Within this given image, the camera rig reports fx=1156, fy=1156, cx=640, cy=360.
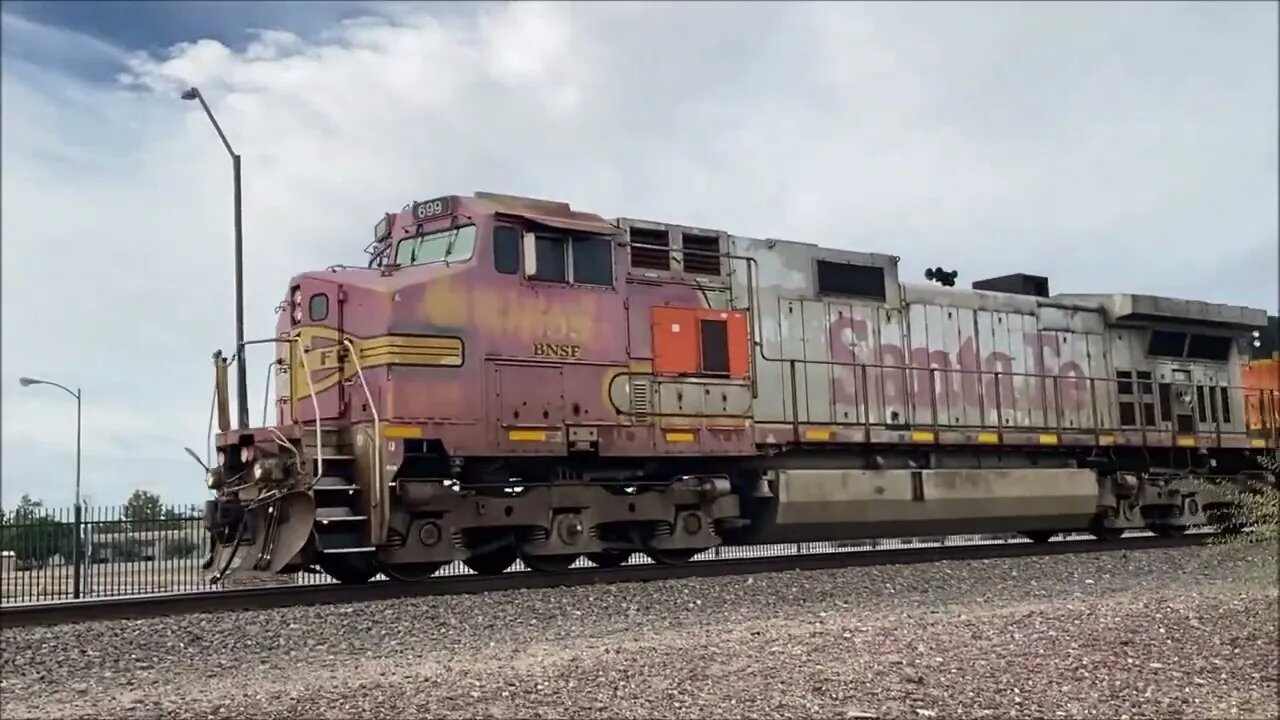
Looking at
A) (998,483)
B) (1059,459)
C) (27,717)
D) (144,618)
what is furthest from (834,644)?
(1059,459)

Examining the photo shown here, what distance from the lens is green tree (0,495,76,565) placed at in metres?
14.2

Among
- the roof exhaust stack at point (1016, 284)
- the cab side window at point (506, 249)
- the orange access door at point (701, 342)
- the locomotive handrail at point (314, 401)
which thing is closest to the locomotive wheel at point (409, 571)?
the locomotive handrail at point (314, 401)

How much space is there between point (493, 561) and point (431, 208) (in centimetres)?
353

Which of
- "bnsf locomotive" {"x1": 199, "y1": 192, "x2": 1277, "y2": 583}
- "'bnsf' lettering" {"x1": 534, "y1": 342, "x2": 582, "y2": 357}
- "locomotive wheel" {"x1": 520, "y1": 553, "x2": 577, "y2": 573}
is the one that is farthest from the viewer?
"'bnsf' lettering" {"x1": 534, "y1": 342, "x2": 582, "y2": 357}

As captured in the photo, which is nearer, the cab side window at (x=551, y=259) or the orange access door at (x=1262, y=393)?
the cab side window at (x=551, y=259)

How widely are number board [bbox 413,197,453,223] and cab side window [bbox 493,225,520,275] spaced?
0.59 metres

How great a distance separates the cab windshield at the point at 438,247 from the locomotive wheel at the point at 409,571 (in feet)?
9.27

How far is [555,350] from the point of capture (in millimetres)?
11180

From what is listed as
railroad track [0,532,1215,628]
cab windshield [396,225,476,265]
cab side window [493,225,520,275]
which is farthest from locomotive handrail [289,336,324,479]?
cab side window [493,225,520,275]

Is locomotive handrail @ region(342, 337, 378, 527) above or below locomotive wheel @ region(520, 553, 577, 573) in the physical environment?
above

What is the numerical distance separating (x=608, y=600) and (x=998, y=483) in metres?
7.45

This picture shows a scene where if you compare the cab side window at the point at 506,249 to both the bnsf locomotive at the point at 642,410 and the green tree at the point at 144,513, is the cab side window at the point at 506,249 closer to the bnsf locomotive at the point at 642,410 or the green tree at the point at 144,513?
the bnsf locomotive at the point at 642,410

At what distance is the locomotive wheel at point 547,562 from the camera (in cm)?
1084

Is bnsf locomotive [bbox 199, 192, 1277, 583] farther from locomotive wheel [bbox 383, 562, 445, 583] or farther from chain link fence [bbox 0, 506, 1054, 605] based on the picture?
chain link fence [bbox 0, 506, 1054, 605]
